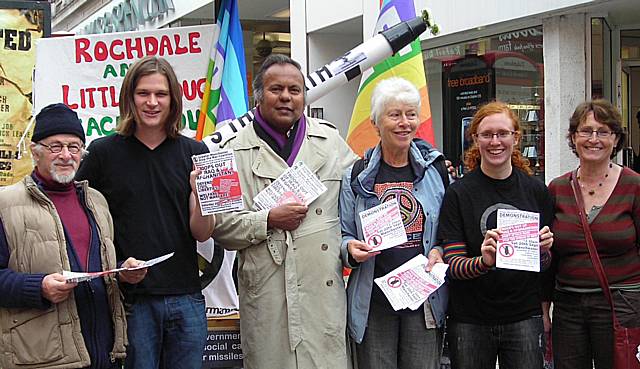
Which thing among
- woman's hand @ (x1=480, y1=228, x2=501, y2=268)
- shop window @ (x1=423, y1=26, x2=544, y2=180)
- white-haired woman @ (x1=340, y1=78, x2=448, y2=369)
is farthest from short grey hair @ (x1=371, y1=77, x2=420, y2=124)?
shop window @ (x1=423, y1=26, x2=544, y2=180)

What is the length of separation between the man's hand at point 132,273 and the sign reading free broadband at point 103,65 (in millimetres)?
2490

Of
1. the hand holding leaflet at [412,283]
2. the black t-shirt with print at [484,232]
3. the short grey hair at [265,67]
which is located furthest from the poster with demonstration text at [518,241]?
the short grey hair at [265,67]

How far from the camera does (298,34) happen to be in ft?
48.0

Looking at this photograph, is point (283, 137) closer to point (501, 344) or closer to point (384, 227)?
point (384, 227)

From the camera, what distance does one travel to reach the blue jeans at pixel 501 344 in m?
3.96

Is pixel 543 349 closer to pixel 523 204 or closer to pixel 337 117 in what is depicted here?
pixel 523 204

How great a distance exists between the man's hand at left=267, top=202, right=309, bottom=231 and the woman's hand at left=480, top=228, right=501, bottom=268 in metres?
0.82

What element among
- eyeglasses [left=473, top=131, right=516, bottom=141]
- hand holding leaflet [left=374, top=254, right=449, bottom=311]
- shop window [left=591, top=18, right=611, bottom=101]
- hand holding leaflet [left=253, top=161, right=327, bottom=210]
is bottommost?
hand holding leaflet [left=374, top=254, right=449, bottom=311]

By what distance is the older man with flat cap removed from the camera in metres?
3.31

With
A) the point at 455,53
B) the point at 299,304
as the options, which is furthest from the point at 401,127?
the point at 455,53

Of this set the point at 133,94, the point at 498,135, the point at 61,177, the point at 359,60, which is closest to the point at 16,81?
the point at 359,60

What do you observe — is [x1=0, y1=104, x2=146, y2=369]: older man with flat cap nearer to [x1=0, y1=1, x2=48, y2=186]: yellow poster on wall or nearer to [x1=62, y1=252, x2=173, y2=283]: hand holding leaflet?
[x1=62, y1=252, x2=173, y2=283]: hand holding leaflet

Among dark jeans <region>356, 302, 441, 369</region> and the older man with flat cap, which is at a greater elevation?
the older man with flat cap

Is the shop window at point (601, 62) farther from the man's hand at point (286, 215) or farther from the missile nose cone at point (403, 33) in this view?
the man's hand at point (286, 215)
